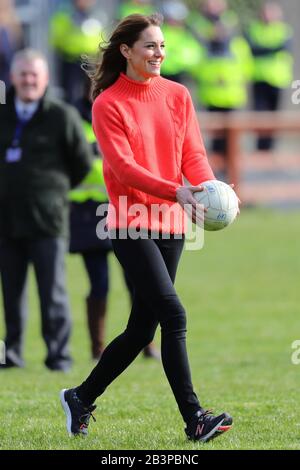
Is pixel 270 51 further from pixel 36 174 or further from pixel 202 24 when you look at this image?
pixel 36 174

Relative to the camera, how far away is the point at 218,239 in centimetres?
1994

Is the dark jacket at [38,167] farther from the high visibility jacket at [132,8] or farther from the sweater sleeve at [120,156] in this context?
the high visibility jacket at [132,8]

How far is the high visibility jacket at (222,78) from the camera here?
79.3 feet

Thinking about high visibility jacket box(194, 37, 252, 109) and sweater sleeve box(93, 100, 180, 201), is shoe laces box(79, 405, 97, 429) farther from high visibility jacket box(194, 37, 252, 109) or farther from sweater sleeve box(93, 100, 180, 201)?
high visibility jacket box(194, 37, 252, 109)

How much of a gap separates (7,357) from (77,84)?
46.4ft

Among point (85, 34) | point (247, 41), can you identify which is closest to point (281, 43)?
point (247, 41)

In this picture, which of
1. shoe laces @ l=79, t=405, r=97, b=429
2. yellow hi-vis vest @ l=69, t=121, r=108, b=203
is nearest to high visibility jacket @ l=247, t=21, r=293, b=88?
yellow hi-vis vest @ l=69, t=121, r=108, b=203

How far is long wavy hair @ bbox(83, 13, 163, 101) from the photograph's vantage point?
6.97m

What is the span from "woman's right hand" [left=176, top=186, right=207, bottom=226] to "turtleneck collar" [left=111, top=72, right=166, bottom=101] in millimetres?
556

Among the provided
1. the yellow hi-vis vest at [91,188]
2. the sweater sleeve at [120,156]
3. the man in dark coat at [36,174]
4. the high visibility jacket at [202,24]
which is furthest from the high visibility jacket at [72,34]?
the sweater sleeve at [120,156]

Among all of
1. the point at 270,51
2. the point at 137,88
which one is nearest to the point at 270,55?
the point at 270,51

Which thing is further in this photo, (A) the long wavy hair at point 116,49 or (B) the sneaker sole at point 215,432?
(A) the long wavy hair at point 116,49
